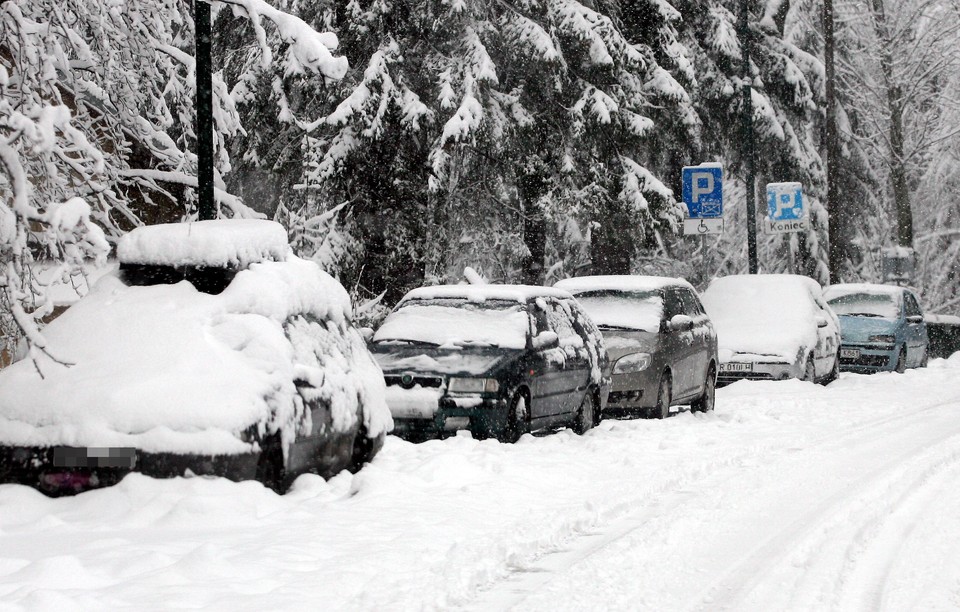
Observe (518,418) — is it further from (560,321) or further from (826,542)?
(826,542)

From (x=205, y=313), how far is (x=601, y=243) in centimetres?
1445

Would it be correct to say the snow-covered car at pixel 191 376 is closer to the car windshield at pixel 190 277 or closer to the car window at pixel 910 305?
the car windshield at pixel 190 277

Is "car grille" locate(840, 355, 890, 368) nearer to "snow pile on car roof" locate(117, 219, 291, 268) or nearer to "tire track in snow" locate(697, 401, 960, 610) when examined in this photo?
"tire track in snow" locate(697, 401, 960, 610)

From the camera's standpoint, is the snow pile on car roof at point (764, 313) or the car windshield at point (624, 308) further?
the snow pile on car roof at point (764, 313)

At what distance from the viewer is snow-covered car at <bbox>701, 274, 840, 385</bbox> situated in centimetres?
1928

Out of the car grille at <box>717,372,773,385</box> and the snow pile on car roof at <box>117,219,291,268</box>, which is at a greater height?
the snow pile on car roof at <box>117,219,291,268</box>

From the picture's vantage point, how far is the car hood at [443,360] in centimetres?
1173

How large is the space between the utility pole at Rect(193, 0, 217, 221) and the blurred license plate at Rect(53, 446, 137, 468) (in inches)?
182

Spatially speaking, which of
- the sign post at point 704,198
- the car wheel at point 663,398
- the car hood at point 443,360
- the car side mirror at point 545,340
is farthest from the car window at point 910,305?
the car hood at point 443,360

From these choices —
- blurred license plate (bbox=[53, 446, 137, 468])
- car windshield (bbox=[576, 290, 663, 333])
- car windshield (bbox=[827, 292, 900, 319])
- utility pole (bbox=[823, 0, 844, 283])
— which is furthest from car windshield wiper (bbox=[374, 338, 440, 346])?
utility pole (bbox=[823, 0, 844, 283])

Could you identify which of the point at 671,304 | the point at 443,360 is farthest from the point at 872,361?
the point at 443,360

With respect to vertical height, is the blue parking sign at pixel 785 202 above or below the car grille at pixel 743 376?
above

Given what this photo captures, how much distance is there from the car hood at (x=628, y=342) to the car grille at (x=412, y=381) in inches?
135

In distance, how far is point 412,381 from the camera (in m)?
11.8
